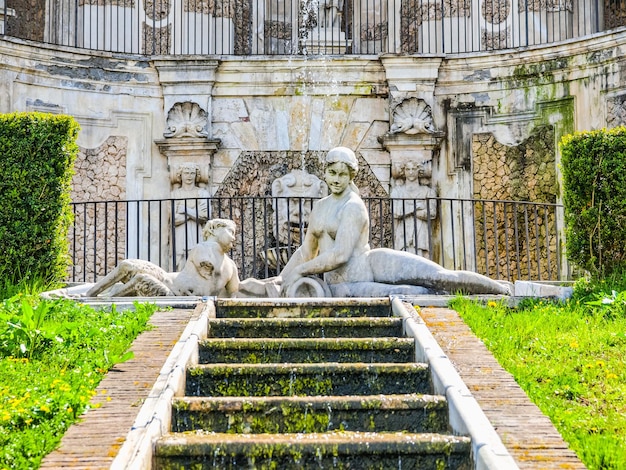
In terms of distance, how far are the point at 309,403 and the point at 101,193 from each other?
9.29m

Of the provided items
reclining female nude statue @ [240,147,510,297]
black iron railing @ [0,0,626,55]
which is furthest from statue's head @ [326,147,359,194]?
black iron railing @ [0,0,626,55]

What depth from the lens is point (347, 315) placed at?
838 centimetres

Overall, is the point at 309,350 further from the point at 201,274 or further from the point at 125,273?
the point at 125,273

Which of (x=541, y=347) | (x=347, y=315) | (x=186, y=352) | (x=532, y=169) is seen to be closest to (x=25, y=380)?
(x=186, y=352)

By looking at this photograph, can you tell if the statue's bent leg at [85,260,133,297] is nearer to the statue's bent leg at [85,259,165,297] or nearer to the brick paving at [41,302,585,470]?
the statue's bent leg at [85,259,165,297]

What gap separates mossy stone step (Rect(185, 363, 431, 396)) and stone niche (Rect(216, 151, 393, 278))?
8.04m

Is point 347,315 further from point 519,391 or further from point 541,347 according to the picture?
point 519,391

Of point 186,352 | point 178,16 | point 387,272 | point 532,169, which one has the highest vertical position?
point 178,16

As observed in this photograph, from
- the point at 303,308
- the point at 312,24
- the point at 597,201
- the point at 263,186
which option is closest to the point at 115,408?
the point at 303,308

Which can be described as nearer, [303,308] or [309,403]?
[309,403]

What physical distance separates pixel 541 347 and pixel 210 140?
822 centimetres

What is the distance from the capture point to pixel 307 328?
312 inches

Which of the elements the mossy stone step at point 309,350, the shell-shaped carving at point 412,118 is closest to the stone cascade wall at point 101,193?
the shell-shaped carving at point 412,118

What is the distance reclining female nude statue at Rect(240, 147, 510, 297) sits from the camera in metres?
9.34
